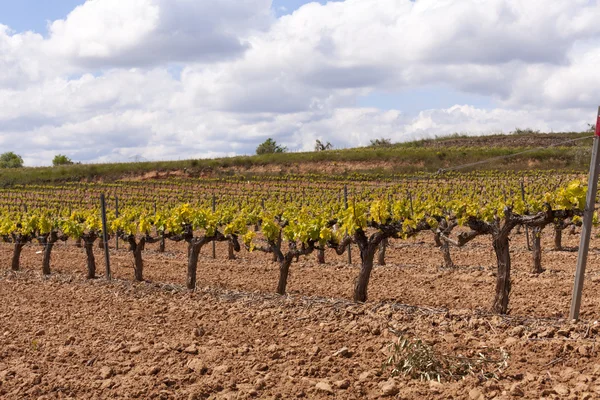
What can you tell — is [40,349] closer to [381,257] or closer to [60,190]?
[381,257]

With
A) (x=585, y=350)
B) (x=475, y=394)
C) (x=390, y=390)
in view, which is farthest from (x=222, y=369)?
(x=585, y=350)

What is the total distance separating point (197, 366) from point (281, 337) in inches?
54.4

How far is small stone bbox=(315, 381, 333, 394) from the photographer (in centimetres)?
575

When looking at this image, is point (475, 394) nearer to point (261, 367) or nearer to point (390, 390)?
point (390, 390)

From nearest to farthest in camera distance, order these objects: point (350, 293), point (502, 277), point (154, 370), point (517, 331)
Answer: point (154, 370)
point (517, 331)
point (502, 277)
point (350, 293)

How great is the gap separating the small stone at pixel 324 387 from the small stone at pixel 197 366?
135cm

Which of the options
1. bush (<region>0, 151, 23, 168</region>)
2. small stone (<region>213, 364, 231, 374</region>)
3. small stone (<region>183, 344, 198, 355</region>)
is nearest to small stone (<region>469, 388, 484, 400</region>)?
small stone (<region>213, 364, 231, 374</region>)

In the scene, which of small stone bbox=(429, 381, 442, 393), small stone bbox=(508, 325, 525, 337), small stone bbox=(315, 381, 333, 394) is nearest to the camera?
small stone bbox=(429, 381, 442, 393)

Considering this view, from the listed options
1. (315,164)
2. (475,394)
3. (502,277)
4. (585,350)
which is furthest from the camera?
(315,164)

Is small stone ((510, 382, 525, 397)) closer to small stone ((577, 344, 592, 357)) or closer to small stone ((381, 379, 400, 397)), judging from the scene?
small stone ((381, 379, 400, 397))

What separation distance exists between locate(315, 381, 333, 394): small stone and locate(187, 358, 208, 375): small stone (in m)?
1.35

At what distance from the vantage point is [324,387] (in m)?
5.78

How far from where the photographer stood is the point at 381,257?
50.3ft

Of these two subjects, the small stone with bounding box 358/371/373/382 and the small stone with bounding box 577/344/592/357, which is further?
the small stone with bounding box 577/344/592/357
